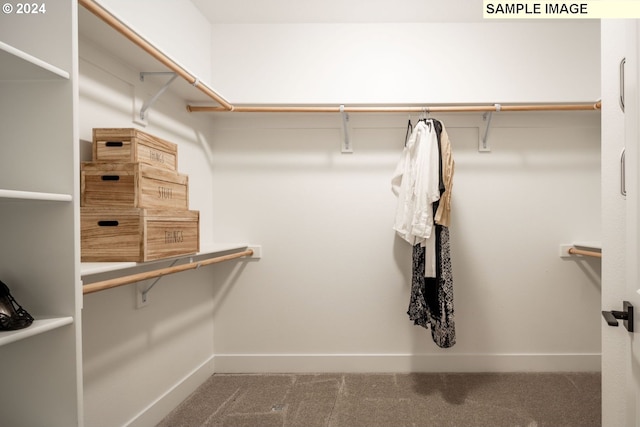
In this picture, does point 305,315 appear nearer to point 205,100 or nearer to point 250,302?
point 250,302

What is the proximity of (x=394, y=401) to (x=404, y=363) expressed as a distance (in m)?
0.44

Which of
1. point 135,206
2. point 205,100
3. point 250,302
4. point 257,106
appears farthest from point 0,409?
point 257,106

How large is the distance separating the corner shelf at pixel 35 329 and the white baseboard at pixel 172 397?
103 cm

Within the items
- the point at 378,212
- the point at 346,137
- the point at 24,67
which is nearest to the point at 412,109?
the point at 346,137

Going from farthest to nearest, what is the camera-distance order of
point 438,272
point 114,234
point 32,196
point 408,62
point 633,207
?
1. point 408,62
2. point 438,272
3. point 114,234
4. point 633,207
5. point 32,196

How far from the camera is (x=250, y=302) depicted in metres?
2.62

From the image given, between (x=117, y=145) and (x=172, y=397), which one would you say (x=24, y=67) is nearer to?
(x=117, y=145)

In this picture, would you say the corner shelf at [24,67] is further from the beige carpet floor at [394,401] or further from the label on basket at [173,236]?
the beige carpet floor at [394,401]

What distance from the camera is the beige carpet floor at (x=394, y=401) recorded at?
195cm

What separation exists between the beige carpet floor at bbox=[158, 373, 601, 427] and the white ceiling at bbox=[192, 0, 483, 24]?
2402mm

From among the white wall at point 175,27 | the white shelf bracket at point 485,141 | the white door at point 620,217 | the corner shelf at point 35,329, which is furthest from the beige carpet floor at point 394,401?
the white wall at point 175,27

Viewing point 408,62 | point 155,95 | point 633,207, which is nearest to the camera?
point 633,207

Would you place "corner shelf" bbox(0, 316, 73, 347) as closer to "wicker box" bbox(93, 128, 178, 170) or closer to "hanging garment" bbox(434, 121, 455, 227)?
"wicker box" bbox(93, 128, 178, 170)

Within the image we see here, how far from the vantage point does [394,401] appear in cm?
215
